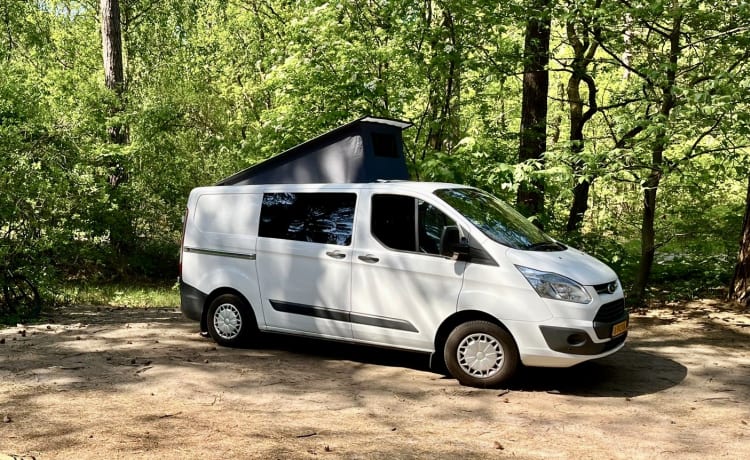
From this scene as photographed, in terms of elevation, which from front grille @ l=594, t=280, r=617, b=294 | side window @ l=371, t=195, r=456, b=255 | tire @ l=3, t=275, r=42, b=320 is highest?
side window @ l=371, t=195, r=456, b=255

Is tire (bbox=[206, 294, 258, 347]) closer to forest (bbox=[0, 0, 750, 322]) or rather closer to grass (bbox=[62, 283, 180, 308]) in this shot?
forest (bbox=[0, 0, 750, 322])

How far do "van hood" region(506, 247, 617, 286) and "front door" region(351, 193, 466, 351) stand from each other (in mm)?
564

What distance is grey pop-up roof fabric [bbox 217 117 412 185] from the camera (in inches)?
308

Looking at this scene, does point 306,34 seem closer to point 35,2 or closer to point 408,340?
point 408,340

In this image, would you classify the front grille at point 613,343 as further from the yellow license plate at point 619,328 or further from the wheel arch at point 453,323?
the wheel arch at point 453,323

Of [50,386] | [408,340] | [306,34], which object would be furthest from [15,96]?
[408,340]

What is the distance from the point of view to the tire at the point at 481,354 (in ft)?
21.0

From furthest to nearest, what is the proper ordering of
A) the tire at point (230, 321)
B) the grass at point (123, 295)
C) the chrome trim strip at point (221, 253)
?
the grass at point (123, 295) < the tire at point (230, 321) < the chrome trim strip at point (221, 253)

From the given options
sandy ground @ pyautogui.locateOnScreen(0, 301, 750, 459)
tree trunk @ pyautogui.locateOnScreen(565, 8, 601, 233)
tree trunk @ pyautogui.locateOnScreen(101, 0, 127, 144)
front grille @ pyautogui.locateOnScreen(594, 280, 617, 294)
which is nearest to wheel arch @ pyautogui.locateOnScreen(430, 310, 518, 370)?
sandy ground @ pyautogui.locateOnScreen(0, 301, 750, 459)

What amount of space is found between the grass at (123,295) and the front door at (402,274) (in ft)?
27.2

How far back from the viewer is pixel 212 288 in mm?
8242

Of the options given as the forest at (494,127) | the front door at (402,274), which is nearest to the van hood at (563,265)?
the front door at (402,274)

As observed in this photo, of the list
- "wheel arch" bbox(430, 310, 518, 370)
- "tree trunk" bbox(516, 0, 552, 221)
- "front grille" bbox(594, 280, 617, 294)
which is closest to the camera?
"front grille" bbox(594, 280, 617, 294)

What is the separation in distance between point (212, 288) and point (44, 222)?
5081 mm
